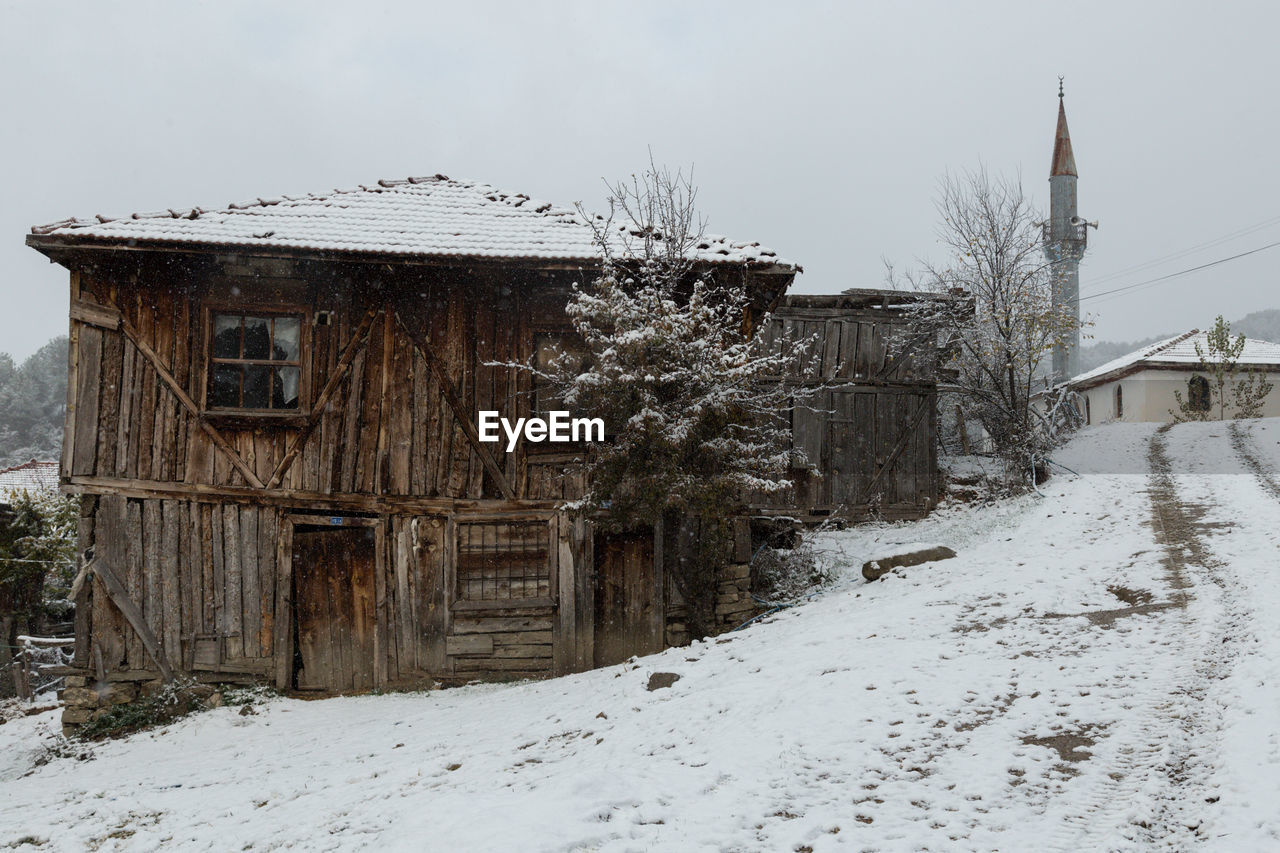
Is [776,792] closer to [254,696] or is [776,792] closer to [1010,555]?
[1010,555]

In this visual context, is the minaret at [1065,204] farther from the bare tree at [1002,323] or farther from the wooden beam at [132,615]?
the wooden beam at [132,615]

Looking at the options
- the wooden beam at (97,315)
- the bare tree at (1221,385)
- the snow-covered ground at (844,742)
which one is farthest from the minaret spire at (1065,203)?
the wooden beam at (97,315)

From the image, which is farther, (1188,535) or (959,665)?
(1188,535)

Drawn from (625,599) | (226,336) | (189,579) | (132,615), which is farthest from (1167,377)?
(132,615)

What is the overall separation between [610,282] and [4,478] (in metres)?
24.8

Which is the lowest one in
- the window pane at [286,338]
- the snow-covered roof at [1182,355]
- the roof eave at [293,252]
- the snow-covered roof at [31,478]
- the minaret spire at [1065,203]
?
the snow-covered roof at [31,478]

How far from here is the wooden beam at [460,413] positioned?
10188 mm

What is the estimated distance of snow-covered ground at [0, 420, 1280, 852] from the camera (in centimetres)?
442

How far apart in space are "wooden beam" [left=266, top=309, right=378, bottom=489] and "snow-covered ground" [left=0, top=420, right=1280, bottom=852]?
2.92 metres

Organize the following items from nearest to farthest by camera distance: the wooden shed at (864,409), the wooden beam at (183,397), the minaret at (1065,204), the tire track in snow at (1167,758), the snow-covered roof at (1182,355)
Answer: the tire track in snow at (1167,758)
the wooden beam at (183,397)
the wooden shed at (864,409)
the snow-covered roof at (1182,355)
the minaret at (1065,204)

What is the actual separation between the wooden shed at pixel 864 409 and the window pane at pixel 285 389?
1027 cm

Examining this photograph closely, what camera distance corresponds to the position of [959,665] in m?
6.55

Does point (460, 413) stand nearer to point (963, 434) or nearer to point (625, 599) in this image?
point (625, 599)

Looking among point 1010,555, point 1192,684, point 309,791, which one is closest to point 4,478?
point 309,791
